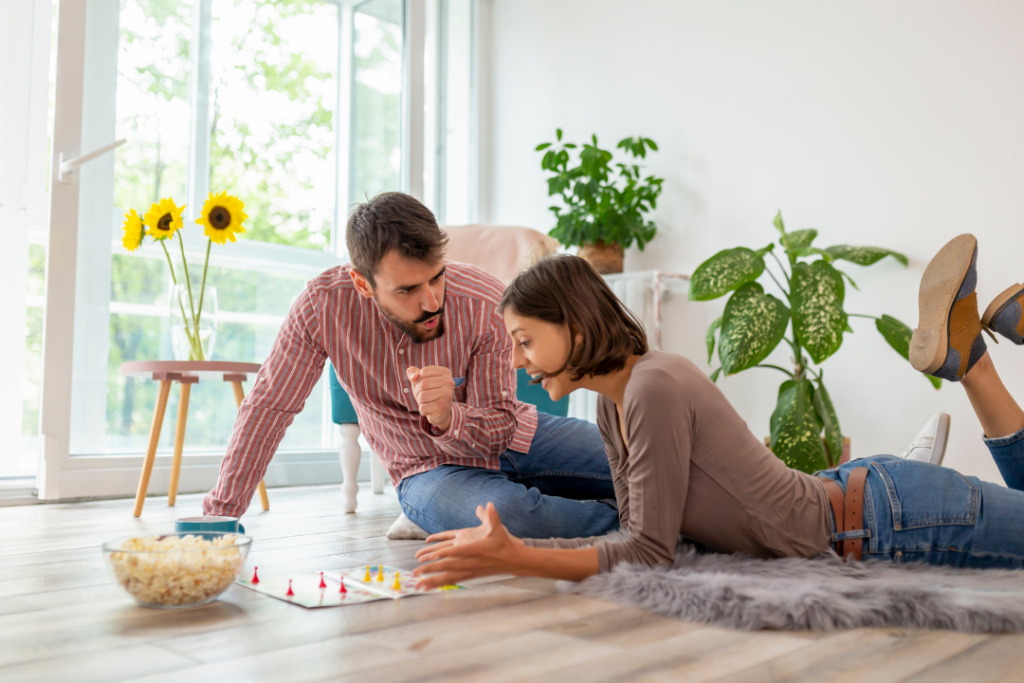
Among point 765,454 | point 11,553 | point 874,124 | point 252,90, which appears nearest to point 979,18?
point 874,124

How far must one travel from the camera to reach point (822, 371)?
2.67 meters

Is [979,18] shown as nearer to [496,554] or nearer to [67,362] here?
[496,554]

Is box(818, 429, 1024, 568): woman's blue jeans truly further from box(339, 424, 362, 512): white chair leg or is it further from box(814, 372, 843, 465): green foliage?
box(339, 424, 362, 512): white chair leg

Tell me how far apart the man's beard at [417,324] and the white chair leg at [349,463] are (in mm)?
813

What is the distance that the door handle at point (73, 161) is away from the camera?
253 cm

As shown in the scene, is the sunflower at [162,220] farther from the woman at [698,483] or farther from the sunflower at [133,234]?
the woman at [698,483]

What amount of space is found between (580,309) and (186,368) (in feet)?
4.64

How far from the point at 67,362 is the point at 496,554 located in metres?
2.03

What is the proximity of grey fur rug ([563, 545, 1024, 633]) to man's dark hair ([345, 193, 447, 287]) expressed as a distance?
691 millimetres

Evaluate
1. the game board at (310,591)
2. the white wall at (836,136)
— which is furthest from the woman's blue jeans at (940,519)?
the white wall at (836,136)

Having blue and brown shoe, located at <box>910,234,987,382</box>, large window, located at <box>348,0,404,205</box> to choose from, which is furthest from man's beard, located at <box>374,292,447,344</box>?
large window, located at <box>348,0,404,205</box>

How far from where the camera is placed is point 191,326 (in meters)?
2.40

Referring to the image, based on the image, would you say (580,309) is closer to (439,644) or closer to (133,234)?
(439,644)

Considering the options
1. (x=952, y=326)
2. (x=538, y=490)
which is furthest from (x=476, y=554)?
(x=952, y=326)
